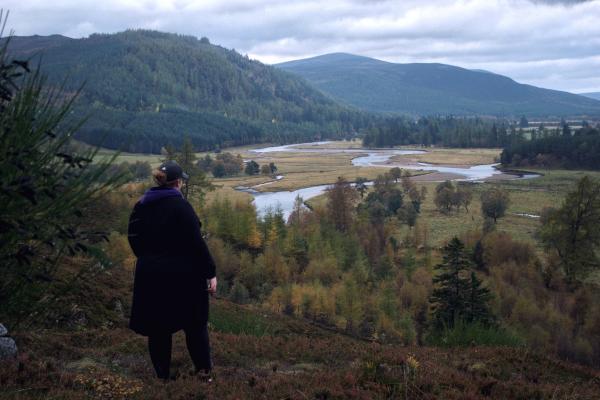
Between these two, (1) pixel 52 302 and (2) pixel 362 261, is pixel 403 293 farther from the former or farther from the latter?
(1) pixel 52 302

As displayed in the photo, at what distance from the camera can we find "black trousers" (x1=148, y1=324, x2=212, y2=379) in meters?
6.16

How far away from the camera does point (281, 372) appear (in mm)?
8359

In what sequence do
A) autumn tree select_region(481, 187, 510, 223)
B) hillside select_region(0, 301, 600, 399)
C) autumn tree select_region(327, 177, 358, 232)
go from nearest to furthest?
hillside select_region(0, 301, 600, 399) → autumn tree select_region(327, 177, 358, 232) → autumn tree select_region(481, 187, 510, 223)

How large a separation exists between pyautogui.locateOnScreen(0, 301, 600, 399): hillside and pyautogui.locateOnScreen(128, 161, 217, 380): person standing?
85cm

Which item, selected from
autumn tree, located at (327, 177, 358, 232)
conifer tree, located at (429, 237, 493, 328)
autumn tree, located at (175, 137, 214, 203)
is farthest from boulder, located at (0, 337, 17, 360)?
autumn tree, located at (327, 177, 358, 232)

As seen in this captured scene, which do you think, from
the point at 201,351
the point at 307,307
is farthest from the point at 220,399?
the point at 307,307

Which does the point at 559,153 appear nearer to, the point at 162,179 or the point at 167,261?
the point at 162,179

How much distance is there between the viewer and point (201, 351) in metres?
6.38

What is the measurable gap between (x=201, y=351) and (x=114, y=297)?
31.7 feet

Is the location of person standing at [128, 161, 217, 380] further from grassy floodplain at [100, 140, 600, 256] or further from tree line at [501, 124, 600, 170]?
tree line at [501, 124, 600, 170]

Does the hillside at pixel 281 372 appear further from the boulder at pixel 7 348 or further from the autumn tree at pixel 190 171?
the autumn tree at pixel 190 171

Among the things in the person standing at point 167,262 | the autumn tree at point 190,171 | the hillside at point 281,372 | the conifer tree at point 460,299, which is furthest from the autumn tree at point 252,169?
the person standing at point 167,262

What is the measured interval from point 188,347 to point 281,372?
7.98ft

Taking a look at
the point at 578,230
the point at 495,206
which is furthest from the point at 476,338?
the point at 495,206
